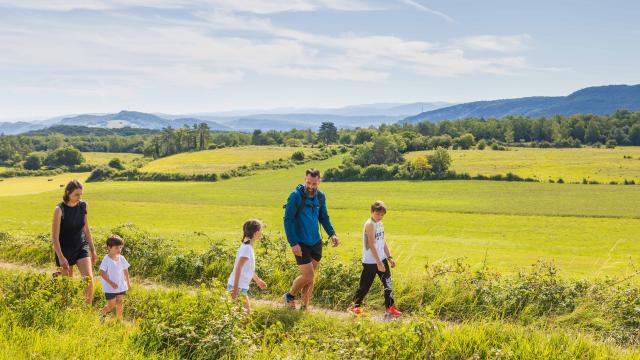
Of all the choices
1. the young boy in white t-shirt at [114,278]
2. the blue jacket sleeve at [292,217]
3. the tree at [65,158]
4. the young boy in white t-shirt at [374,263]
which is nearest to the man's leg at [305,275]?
the blue jacket sleeve at [292,217]

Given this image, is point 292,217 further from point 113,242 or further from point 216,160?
point 216,160

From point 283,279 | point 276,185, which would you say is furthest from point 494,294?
point 276,185

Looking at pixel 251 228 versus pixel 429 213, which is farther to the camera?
pixel 429 213

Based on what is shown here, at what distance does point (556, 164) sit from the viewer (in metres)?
110

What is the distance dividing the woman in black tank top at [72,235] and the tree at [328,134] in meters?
176

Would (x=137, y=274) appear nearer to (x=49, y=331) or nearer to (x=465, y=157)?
(x=49, y=331)

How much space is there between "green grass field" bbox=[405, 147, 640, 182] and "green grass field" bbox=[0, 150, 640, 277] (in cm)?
908

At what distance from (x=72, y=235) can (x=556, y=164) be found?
11595cm

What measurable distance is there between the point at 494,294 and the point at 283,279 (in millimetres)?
3545

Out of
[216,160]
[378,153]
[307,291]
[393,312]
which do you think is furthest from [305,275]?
[216,160]

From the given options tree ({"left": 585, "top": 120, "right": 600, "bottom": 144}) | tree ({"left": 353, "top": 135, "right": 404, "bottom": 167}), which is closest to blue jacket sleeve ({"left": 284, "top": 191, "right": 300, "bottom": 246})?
tree ({"left": 353, "top": 135, "right": 404, "bottom": 167})

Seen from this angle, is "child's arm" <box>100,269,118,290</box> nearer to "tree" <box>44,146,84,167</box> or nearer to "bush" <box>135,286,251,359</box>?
"bush" <box>135,286,251,359</box>

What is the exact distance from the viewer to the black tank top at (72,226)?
7785mm

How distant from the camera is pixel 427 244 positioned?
4384 centimetres
